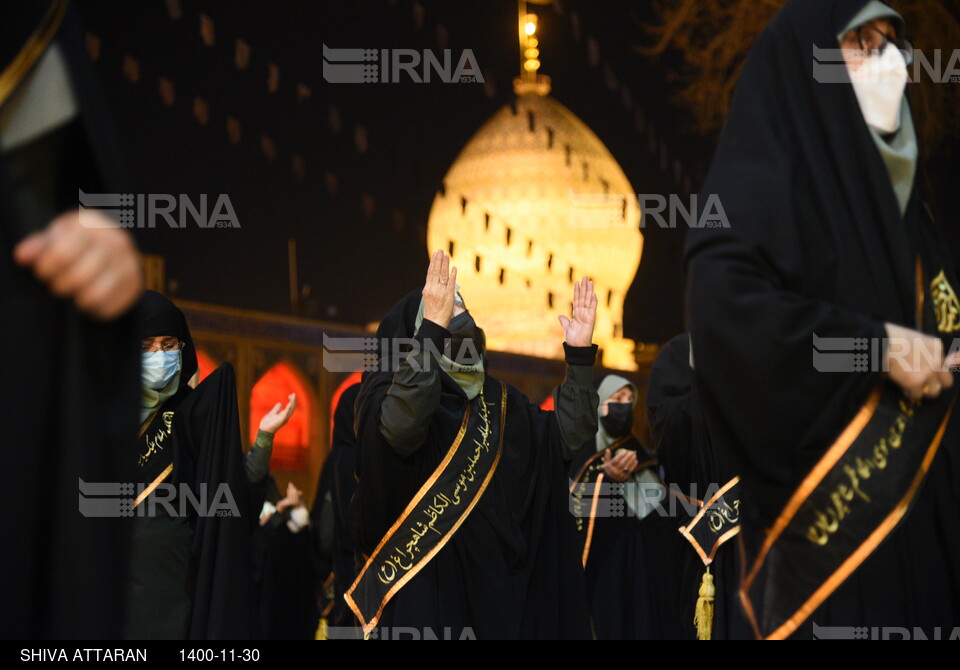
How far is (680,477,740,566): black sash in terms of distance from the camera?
529cm

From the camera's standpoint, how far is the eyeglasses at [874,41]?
2734mm

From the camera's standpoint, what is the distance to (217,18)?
478 inches

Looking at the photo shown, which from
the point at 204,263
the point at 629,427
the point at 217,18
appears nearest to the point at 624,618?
the point at 629,427

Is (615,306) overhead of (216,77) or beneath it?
beneath

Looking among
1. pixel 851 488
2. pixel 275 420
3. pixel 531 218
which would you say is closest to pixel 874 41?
pixel 851 488

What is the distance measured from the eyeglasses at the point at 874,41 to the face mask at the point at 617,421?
4.56 metres

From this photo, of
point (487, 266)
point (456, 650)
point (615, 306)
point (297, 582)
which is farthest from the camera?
point (615, 306)

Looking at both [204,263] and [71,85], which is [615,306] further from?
[71,85]

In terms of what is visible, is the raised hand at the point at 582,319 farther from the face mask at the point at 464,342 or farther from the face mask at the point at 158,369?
the face mask at the point at 158,369

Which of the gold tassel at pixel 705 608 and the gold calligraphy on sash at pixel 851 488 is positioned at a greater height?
the gold calligraphy on sash at pixel 851 488

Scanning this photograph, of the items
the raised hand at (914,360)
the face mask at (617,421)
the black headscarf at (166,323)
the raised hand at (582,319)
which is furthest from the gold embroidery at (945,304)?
the face mask at (617,421)

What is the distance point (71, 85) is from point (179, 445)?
10.9ft

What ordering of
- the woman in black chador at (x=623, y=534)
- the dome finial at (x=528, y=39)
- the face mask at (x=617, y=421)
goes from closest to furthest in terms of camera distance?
the woman in black chador at (x=623, y=534)
the face mask at (x=617, y=421)
the dome finial at (x=528, y=39)

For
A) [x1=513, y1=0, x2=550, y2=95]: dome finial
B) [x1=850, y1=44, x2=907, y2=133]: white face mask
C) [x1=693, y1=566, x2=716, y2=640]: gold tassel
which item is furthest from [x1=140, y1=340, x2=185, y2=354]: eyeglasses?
[x1=513, y1=0, x2=550, y2=95]: dome finial
